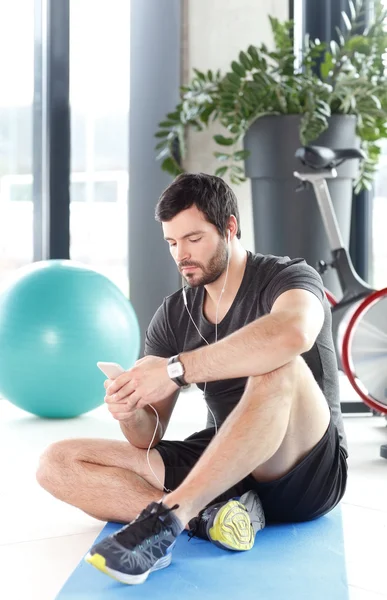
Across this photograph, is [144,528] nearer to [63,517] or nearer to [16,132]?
[63,517]

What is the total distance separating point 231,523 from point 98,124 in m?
3.08

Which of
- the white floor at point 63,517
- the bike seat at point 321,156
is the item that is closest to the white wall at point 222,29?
the bike seat at point 321,156

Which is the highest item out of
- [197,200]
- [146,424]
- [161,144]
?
[161,144]

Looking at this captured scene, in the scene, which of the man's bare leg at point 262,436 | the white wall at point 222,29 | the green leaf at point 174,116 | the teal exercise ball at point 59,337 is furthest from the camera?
the white wall at point 222,29

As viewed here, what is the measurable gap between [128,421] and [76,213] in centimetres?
263

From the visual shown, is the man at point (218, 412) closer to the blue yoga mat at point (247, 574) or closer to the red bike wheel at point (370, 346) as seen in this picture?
the blue yoga mat at point (247, 574)

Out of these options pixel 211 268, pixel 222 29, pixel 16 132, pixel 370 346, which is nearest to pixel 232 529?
pixel 211 268

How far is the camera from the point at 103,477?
2117mm

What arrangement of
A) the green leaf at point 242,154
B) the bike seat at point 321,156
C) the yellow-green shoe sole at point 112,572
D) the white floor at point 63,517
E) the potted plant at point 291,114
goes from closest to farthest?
the yellow-green shoe sole at point 112,572 → the white floor at point 63,517 → the bike seat at point 321,156 → the potted plant at point 291,114 → the green leaf at point 242,154

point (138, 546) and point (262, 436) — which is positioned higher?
point (262, 436)

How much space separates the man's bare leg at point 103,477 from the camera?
211cm

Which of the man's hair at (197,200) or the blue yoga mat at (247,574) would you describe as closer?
the blue yoga mat at (247,574)

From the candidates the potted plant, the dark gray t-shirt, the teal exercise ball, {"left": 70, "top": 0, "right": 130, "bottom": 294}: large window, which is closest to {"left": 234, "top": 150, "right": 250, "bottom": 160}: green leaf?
the potted plant

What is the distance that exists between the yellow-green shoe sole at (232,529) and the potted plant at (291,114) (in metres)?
2.15
